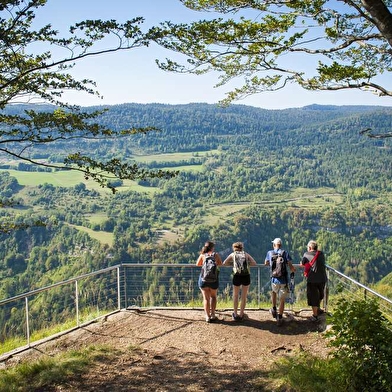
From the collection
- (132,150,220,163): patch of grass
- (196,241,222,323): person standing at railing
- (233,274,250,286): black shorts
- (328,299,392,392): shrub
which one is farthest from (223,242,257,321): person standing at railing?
(132,150,220,163): patch of grass

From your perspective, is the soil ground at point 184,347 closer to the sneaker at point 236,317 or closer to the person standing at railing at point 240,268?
the sneaker at point 236,317

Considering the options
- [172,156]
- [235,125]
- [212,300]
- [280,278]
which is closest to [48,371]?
[212,300]

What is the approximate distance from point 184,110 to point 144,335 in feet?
470

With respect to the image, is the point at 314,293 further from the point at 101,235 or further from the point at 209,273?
the point at 101,235

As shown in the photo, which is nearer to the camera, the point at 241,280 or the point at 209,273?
the point at 209,273

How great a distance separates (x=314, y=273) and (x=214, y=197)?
104 metres

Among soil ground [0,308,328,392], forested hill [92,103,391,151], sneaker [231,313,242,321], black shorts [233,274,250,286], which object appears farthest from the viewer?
forested hill [92,103,391,151]

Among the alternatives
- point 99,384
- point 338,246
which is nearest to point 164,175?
point 99,384

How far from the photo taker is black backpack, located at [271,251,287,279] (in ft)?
23.2

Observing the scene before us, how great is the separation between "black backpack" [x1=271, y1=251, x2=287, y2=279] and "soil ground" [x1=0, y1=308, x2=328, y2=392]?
2.84ft

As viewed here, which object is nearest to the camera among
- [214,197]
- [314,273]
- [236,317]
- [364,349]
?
[364,349]

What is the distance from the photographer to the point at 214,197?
110812 mm

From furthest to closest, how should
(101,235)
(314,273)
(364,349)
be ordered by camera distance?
(101,235) < (314,273) < (364,349)

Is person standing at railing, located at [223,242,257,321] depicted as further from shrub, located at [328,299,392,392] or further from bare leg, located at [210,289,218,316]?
shrub, located at [328,299,392,392]
